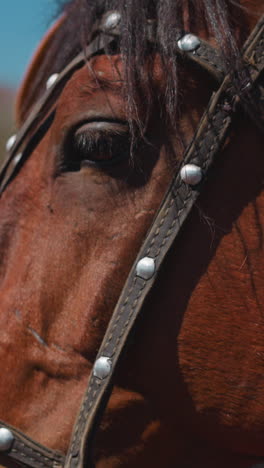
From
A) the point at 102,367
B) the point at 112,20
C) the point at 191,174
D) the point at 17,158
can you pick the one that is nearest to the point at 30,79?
the point at 17,158

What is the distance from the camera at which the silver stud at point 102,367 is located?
4.19 ft

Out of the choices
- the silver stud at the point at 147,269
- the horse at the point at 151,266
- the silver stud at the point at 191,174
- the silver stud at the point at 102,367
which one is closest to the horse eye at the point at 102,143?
the horse at the point at 151,266

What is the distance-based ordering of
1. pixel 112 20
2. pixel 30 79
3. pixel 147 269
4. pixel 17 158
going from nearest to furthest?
1. pixel 147 269
2. pixel 112 20
3. pixel 17 158
4. pixel 30 79

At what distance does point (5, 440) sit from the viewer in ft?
4.38

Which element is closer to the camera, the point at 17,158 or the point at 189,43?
the point at 189,43

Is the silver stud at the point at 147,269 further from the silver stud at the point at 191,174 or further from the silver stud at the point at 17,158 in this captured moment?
the silver stud at the point at 17,158

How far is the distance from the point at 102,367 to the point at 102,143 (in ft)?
1.57

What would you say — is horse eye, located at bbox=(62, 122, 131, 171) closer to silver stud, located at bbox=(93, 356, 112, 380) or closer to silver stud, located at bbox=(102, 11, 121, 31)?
silver stud, located at bbox=(102, 11, 121, 31)

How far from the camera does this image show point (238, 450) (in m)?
1.35

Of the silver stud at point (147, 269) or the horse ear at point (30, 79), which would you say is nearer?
the silver stud at point (147, 269)

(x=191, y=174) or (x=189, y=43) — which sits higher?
(x=189, y=43)

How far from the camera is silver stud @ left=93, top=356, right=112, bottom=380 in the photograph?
128 centimetres

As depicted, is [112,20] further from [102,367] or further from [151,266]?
[102,367]

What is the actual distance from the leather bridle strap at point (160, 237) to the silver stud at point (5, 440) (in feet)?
0.45
